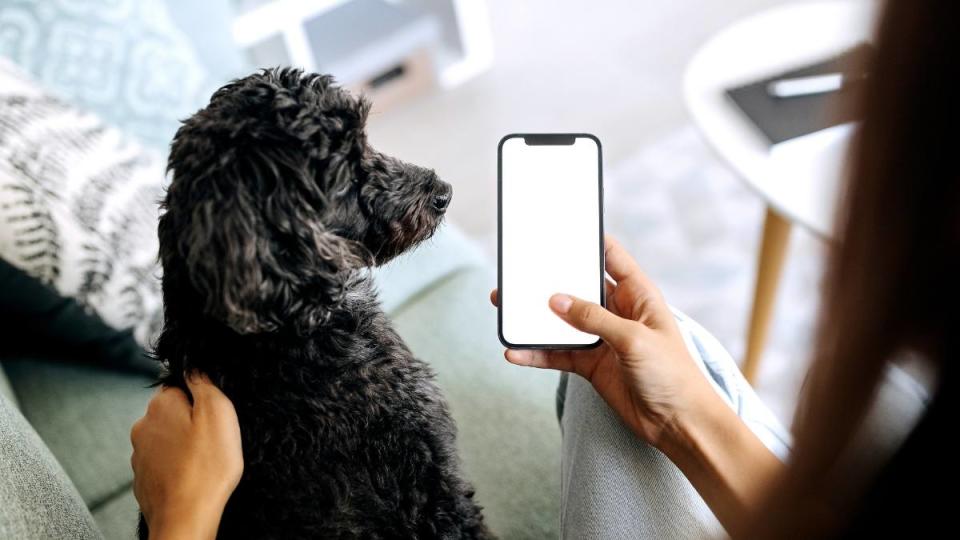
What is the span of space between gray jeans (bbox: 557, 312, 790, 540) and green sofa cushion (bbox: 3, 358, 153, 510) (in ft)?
2.55

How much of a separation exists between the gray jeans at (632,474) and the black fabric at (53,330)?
2.20ft

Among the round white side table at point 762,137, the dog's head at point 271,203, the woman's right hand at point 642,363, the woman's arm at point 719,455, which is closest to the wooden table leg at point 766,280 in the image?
the round white side table at point 762,137

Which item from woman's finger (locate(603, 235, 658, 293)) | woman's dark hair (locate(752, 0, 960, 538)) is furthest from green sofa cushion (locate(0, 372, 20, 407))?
woman's dark hair (locate(752, 0, 960, 538))

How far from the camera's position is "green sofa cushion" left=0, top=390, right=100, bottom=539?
77cm

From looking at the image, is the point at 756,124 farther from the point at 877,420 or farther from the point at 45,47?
the point at 45,47

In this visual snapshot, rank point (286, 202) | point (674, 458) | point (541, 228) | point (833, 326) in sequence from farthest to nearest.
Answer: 1. point (541, 228)
2. point (674, 458)
3. point (286, 202)
4. point (833, 326)

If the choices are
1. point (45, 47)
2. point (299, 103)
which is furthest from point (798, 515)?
point (45, 47)

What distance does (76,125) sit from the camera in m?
1.25

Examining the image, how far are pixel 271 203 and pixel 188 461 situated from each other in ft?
1.06

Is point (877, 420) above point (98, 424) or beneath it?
above

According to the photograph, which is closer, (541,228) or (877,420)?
(877,420)

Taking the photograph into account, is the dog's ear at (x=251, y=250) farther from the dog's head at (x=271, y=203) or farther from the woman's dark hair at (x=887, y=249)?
the woman's dark hair at (x=887, y=249)

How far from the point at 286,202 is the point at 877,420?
1.95ft

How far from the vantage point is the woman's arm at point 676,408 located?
87 centimetres
